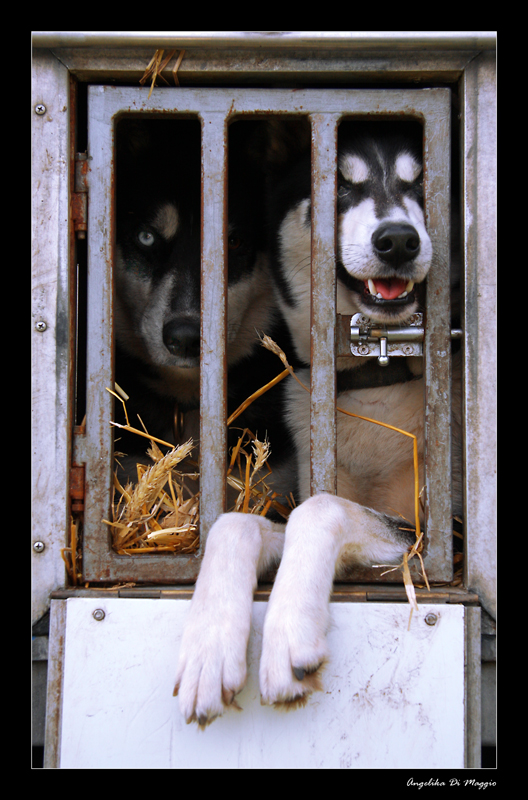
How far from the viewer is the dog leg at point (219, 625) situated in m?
1.31

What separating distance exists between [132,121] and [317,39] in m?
1.08

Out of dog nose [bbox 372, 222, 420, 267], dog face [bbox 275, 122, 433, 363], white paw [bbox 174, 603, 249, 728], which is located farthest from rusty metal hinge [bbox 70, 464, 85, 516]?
dog nose [bbox 372, 222, 420, 267]

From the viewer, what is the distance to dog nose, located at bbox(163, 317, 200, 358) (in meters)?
2.19

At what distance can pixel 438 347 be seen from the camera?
176 cm

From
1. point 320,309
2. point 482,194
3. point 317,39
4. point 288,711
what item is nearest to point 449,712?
point 288,711

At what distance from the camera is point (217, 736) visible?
58.7 inches

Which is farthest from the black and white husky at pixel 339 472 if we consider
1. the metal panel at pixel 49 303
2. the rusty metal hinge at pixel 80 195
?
the rusty metal hinge at pixel 80 195

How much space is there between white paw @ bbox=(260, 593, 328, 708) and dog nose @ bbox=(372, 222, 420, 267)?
1.02 m

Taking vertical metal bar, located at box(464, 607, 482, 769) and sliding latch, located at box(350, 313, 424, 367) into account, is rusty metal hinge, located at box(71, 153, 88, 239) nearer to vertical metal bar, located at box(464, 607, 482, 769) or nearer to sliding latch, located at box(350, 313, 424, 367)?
sliding latch, located at box(350, 313, 424, 367)

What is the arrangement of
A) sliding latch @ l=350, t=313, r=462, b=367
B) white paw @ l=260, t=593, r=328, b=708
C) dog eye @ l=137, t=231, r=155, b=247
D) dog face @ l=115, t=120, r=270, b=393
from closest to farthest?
white paw @ l=260, t=593, r=328, b=708, sliding latch @ l=350, t=313, r=462, b=367, dog face @ l=115, t=120, r=270, b=393, dog eye @ l=137, t=231, r=155, b=247

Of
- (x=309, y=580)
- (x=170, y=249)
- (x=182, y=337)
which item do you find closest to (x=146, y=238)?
(x=170, y=249)

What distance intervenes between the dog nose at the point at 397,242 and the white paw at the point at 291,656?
3.35ft

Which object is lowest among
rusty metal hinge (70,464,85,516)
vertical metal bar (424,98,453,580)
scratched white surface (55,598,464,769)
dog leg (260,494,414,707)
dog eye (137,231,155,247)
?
scratched white surface (55,598,464,769)

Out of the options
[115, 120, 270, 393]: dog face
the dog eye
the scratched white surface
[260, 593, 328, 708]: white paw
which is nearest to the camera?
[260, 593, 328, 708]: white paw
